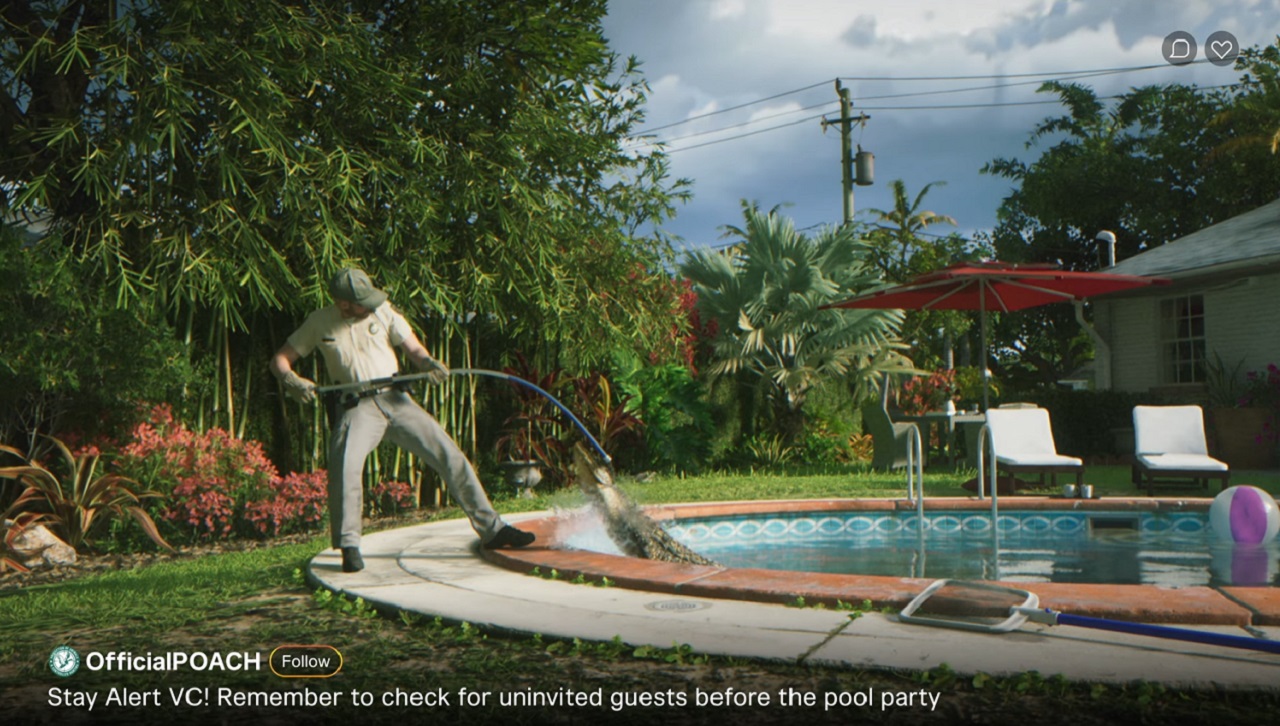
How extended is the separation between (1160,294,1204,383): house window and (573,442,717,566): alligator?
39.5 feet

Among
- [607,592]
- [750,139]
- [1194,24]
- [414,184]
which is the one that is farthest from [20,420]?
[750,139]

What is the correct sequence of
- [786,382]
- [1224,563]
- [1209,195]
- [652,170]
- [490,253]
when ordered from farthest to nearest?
[1209,195], [786,382], [652,170], [490,253], [1224,563]

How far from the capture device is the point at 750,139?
2925 cm

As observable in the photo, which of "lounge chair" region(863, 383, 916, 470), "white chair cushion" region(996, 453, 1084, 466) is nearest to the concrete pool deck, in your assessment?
"white chair cushion" region(996, 453, 1084, 466)

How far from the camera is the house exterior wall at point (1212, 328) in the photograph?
1380 centimetres

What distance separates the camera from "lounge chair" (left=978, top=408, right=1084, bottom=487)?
30.2 feet

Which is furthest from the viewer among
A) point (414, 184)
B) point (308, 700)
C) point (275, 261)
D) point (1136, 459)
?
point (1136, 459)

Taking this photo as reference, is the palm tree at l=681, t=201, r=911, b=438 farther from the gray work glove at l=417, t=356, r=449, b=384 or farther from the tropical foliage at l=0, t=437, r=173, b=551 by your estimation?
the gray work glove at l=417, t=356, r=449, b=384

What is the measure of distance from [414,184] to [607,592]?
472 centimetres

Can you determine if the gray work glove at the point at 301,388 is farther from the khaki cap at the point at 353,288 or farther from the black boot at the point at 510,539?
the black boot at the point at 510,539

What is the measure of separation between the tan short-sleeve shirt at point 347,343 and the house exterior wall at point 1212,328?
12.9 metres

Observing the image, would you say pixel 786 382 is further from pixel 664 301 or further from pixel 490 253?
pixel 490 253

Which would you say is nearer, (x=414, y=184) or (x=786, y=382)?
(x=414, y=184)

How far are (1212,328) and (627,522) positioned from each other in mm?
12037
